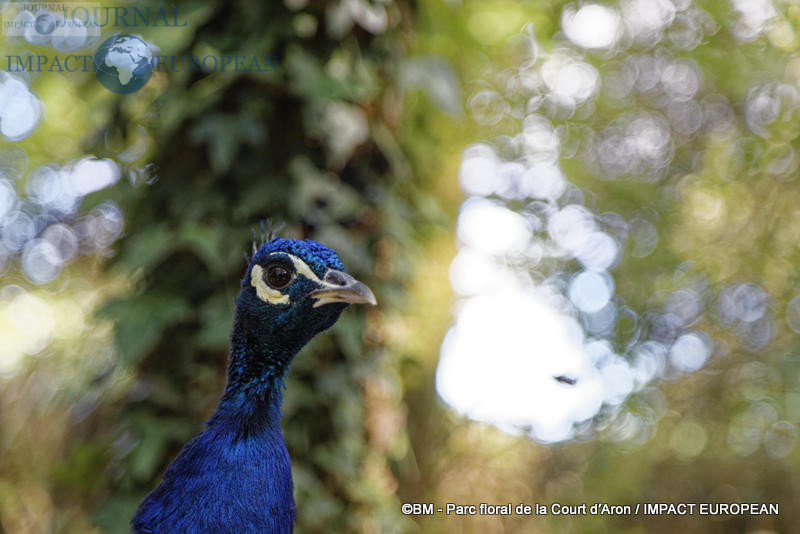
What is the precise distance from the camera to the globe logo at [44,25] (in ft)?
11.4

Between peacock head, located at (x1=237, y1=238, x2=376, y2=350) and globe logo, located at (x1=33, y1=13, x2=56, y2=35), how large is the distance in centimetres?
317

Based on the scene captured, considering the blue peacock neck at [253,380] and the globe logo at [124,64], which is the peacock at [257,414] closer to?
the blue peacock neck at [253,380]

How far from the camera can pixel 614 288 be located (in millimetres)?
4562

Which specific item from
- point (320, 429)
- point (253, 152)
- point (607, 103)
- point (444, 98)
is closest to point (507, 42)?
point (607, 103)

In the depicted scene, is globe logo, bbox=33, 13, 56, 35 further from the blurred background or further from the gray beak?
the gray beak

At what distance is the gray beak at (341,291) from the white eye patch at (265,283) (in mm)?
18

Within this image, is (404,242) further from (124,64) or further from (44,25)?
(44,25)

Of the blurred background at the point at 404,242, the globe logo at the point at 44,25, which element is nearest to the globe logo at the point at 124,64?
the blurred background at the point at 404,242

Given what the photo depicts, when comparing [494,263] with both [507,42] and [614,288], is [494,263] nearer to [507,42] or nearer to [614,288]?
[614,288]

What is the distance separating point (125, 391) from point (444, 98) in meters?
1.36

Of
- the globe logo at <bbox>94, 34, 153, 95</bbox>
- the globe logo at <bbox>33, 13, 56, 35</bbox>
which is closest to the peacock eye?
the globe logo at <bbox>94, 34, 153, 95</bbox>

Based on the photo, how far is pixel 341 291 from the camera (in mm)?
946

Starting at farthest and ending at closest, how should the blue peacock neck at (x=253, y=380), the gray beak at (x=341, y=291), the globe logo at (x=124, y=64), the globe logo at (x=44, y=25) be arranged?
the globe logo at (x=44, y=25), the globe logo at (x=124, y=64), the blue peacock neck at (x=253, y=380), the gray beak at (x=341, y=291)

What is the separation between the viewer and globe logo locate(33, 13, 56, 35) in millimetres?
3480
